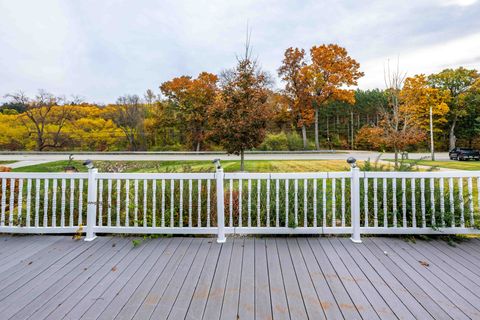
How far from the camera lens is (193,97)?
19141 millimetres

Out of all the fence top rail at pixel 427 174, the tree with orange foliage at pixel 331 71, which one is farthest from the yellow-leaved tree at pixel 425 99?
the fence top rail at pixel 427 174

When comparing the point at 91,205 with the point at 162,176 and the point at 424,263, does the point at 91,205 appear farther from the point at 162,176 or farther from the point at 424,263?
the point at 424,263

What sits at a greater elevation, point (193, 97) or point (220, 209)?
point (193, 97)

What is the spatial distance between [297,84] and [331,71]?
9.64ft

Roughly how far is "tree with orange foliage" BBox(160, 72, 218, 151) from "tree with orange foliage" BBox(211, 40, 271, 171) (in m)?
10.0

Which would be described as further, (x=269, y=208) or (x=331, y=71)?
(x=331, y=71)

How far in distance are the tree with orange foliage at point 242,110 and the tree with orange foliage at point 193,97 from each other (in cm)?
1005

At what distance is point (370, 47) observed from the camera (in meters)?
11.7

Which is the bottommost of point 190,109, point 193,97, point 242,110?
point 242,110

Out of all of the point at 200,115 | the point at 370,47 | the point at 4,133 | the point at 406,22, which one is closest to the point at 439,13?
the point at 406,22

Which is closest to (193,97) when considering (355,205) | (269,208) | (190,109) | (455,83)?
(190,109)

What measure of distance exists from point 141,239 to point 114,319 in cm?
142

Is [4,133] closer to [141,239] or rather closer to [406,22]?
[141,239]

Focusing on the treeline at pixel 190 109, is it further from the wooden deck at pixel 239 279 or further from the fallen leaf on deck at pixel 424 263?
the fallen leaf on deck at pixel 424 263
